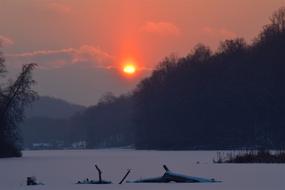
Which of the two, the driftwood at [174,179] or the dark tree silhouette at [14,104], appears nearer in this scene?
the driftwood at [174,179]

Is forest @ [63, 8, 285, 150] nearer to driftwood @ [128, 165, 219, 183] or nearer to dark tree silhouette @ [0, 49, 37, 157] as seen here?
dark tree silhouette @ [0, 49, 37, 157]

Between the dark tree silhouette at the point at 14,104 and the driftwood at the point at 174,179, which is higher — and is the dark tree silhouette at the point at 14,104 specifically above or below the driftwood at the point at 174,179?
above

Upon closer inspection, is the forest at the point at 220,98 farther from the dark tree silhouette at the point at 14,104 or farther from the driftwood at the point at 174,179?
the driftwood at the point at 174,179

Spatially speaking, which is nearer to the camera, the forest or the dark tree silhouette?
the dark tree silhouette

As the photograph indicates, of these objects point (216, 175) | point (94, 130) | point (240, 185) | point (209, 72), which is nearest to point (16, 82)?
point (216, 175)

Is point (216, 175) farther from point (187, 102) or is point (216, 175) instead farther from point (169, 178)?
point (187, 102)

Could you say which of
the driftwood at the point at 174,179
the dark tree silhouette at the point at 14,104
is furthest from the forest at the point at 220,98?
the driftwood at the point at 174,179

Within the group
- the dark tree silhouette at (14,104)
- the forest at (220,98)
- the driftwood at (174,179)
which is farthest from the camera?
the forest at (220,98)

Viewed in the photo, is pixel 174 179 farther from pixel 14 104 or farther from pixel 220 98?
pixel 220 98

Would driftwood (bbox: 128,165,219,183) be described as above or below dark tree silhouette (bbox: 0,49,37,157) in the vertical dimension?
below

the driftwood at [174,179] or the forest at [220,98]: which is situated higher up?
the forest at [220,98]

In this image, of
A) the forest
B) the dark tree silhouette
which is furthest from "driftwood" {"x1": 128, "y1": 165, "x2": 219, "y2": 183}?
the forest

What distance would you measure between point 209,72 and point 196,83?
143 inches

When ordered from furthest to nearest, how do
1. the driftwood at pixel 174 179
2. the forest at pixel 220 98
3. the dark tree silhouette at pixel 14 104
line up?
1. the forest at pixel 220 98
2. the dark tree silhouette at pixel 14 104
3. the driftwood at pixel 174 179
